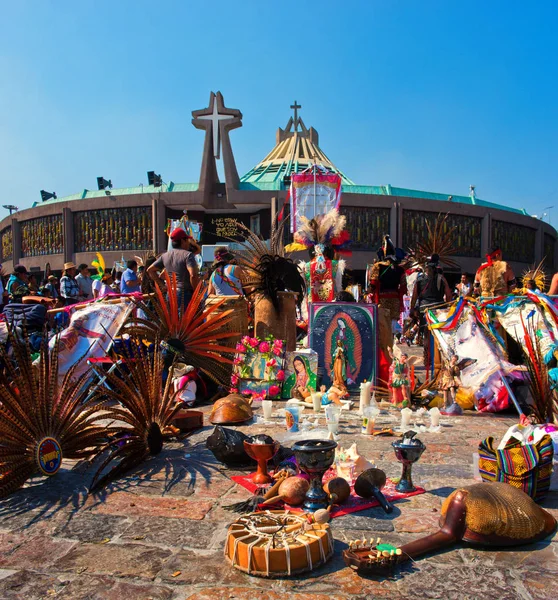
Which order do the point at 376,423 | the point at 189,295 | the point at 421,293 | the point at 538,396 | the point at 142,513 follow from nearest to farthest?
the point at 142,513, the point at 538,396, the point at 376,423, the point at 189,295, the point at 421,293

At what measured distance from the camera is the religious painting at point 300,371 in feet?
23.9

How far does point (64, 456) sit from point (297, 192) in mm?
12300

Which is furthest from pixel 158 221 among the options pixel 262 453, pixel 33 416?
pixel 262 453

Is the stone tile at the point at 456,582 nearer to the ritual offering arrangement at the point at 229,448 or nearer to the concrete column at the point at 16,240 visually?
the ritual offering arrangement at the point at 229,448

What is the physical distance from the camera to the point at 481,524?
2863 millimetres

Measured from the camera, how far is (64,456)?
13.7 ft

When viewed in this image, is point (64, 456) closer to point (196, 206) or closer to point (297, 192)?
point (297, 192)

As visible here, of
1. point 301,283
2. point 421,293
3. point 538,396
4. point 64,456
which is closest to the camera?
point 64,456

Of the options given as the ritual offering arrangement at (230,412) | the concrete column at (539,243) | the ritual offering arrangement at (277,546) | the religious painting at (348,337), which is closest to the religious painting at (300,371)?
the religious painting at (348,337)

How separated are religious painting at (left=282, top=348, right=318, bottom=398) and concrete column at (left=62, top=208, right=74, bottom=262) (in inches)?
1170

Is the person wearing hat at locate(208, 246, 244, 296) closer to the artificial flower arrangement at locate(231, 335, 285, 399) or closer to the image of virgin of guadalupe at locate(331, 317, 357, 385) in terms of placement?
the artificial flower arrangement at locate(231, 335, 285, 399)

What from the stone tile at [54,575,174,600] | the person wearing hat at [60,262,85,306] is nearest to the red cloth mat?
the stone tile at [54,575,174,600]

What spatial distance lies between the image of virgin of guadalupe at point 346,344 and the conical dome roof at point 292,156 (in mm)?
32942

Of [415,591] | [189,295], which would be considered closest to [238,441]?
[415,591]
